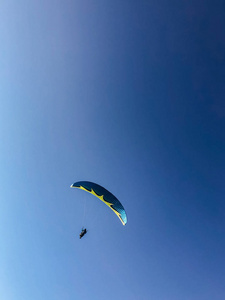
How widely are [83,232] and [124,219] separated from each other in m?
5.12

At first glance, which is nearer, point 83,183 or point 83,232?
point 83,183

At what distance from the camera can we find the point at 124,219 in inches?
558

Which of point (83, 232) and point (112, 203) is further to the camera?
point (83, 232)

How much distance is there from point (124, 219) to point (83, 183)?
481cm

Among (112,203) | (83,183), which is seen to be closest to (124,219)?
(112,203)

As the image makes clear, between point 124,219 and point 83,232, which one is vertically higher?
point 124,219

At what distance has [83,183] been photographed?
1451cm

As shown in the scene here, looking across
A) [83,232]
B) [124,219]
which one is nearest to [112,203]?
[124,219]

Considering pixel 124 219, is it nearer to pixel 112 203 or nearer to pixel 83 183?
pixel 112 203

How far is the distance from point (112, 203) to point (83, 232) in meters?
5.21

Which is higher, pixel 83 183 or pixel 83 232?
pixel 83 183

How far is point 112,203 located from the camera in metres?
14.2

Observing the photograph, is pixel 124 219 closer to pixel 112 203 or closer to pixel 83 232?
pixel 112 203

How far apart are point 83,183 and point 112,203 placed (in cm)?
313
